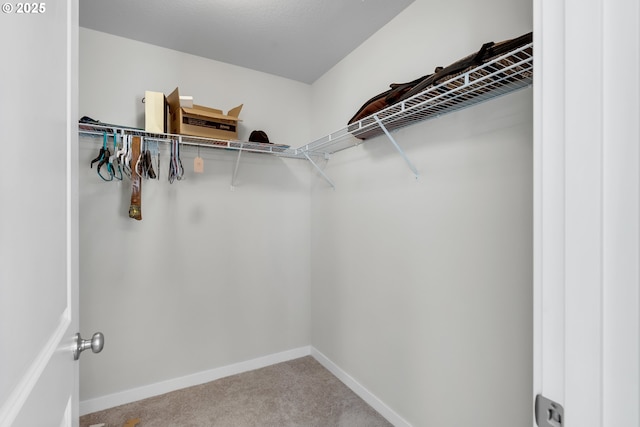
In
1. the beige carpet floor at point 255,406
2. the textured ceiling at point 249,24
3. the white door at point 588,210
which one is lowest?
the beige carpet floor at point 255,406

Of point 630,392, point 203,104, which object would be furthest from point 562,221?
point 203,104

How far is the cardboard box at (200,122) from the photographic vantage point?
6.42 feet

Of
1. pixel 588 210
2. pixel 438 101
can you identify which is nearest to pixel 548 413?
pixel 588 210

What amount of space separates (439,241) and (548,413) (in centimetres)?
111

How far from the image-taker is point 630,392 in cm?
39

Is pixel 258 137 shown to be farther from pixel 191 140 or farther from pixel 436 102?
pixel 436 102

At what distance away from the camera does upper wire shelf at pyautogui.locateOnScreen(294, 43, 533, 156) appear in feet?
3.41

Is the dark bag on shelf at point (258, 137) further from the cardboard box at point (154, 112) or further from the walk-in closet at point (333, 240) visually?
the cardboard box at point (154, 112)

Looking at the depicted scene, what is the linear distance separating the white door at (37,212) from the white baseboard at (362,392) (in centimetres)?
169

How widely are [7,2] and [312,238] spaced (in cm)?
242

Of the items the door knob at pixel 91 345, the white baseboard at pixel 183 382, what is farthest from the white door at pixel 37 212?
the white baseboard at pixel 183 382

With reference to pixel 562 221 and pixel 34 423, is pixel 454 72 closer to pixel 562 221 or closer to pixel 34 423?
pixel 562 221

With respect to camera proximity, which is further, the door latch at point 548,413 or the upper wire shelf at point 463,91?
the upper wire shelf at point 463,91

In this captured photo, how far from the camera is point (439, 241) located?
154 centimetres
